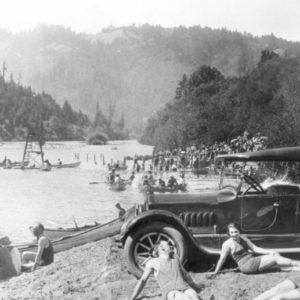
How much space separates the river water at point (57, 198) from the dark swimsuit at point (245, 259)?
1514cm

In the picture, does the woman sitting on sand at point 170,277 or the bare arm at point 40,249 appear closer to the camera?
the woman sitting on sand at point 170,277

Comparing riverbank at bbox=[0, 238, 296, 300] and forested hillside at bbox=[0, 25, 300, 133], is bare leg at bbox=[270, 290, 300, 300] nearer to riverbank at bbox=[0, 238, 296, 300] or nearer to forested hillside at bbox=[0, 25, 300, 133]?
riverbank at bbox=[0, 238, 296, 300]

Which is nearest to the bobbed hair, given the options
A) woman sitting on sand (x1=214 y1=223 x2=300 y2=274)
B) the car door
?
woman sitting on sand (x1=214 y1=223 x2=300 y2=274)

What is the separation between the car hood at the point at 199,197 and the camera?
778 centimetres

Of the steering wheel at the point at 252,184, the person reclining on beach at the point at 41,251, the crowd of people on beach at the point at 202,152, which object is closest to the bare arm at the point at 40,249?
the person reclining on beach at the point at 41,251

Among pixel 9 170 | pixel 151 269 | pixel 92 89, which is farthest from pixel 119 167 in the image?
pixel 92 89

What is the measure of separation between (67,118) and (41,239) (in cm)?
9757

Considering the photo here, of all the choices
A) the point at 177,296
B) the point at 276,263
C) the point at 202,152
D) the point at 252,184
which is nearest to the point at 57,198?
the point at 202,152

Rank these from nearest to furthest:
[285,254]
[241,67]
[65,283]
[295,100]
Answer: [285,254], [65,283], [295,100], [241,67]

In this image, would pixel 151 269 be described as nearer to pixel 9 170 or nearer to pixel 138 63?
pixel 9 170

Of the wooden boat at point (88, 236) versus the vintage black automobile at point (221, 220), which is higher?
the vintage black automobile at point (221, 220)

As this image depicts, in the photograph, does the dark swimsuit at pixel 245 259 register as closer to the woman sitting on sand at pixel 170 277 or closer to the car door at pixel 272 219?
the car door at pixel 272 219

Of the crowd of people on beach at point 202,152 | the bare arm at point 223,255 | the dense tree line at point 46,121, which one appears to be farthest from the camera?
the dense tree line at point 46,121

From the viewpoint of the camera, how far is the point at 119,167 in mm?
52531
